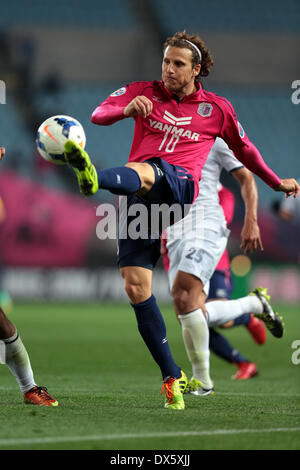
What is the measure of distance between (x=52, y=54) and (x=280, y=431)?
18384 mm

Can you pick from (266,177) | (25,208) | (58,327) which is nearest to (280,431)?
(266,177)

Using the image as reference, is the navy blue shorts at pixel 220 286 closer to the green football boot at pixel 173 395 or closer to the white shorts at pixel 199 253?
the white shorts at pixel 199 253

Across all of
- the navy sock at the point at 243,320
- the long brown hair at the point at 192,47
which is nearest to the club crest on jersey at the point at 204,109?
the long brown hair at the point at 192,47

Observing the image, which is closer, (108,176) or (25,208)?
(108,176)

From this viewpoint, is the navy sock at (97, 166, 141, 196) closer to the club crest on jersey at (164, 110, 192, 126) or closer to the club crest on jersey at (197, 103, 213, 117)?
the club crest on jersey at (164, 110, 192, 126)

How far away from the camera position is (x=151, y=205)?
4027 millimetres

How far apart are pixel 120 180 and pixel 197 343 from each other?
5.34 feet

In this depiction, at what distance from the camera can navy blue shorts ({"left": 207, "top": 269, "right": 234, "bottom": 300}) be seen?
20.2 feet

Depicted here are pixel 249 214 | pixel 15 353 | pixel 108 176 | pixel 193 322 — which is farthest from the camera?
pixel 249 214

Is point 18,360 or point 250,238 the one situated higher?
point 250,238

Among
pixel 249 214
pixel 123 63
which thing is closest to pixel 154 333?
pixel 249 214

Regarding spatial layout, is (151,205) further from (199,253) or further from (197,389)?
(197,389)
